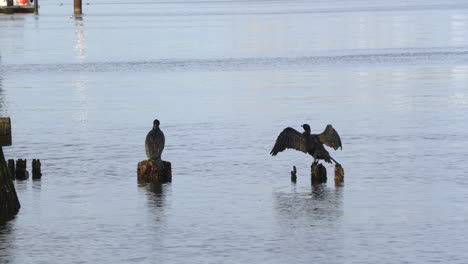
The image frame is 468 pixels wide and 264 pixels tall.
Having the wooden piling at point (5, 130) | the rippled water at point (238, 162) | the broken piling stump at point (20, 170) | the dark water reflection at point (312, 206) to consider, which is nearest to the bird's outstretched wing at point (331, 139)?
the rippled water at point (238, 162)

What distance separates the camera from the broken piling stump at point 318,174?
25.5m

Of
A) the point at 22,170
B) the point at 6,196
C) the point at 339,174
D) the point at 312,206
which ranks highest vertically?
the point at 6,196

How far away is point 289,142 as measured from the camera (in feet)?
84.8

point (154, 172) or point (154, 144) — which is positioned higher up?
point (154, 144)

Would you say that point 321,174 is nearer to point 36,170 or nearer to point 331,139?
point 331,139

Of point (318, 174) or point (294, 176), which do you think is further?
point (294, 176)

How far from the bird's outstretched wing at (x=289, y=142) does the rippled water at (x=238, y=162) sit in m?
0.73

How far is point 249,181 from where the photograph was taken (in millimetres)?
26109

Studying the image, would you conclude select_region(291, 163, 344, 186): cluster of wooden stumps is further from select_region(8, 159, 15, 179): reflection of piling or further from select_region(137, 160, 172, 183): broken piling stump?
select_region(8, 159, 15, 179): reflection of piling

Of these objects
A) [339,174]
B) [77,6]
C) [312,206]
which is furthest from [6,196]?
[77,6]

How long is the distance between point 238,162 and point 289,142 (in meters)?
3.06

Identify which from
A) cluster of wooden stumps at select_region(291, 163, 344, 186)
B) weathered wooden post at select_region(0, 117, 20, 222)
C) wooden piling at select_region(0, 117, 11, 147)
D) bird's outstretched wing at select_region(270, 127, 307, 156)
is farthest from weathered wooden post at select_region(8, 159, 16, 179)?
cluster of wooden stumps at select_region(291, 163, 344, 186)

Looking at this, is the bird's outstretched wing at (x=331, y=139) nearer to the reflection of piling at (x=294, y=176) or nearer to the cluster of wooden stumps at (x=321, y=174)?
the cluster of wooden stumps at (x=321, y=174)

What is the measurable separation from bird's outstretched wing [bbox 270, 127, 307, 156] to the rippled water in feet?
2.40
